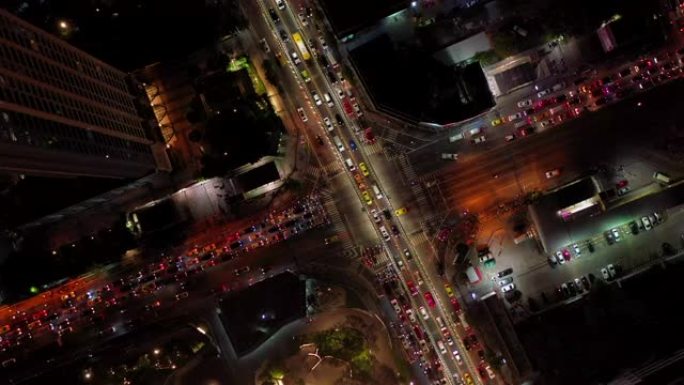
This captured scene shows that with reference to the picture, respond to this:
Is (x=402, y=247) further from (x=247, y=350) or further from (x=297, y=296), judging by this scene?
(x=247, y=350)

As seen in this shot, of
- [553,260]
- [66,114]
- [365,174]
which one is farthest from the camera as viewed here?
[365,174]

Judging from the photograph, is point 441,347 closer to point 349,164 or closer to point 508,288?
point 508,288

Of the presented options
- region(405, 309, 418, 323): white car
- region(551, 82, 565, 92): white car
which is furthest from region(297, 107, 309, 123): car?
region(551, 82, 565, 92): white car

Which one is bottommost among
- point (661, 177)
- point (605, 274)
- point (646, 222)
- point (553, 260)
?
point (605, 274)

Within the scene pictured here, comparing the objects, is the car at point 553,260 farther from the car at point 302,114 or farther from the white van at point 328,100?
the car at point 302,114

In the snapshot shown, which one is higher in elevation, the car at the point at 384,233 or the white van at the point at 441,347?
the car at the point at 384,233

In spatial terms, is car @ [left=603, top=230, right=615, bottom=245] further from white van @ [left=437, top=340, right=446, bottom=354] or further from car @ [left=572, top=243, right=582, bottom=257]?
white van @ [left=437, top=340, right=446, bottom=354]

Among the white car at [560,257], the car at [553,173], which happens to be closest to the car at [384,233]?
the white car at [560,257]

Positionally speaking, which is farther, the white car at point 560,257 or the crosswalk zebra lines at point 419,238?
the crosswalk zebra lines at point 419,238

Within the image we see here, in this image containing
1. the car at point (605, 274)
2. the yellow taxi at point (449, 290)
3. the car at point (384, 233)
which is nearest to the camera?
the car at point (605, 274)

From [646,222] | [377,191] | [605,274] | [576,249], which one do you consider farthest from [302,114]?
[646,222]
